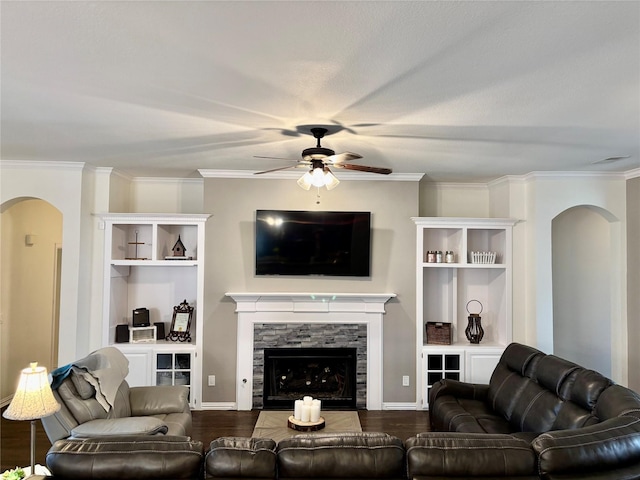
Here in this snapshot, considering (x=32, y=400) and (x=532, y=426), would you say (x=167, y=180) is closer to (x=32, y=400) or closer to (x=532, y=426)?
(x=32, y=400)

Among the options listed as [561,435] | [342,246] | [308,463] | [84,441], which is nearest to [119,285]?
[342,246]

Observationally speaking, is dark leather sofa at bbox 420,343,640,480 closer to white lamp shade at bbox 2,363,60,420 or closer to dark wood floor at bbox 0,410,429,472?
dark wood floor at bbox 0,410,429,472

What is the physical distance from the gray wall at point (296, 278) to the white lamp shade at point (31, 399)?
2.77m

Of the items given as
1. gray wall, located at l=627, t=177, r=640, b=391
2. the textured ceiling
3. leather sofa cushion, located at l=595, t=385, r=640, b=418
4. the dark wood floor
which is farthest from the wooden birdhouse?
gray wall, located at l=627, t=177, r=640, b=391

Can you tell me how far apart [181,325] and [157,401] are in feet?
5.05

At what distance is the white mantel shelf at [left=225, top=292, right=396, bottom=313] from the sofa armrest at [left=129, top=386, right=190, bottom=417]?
1.41m

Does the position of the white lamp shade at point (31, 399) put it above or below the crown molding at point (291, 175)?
below

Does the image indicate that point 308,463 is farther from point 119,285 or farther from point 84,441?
point 119,285

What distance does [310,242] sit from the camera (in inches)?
201

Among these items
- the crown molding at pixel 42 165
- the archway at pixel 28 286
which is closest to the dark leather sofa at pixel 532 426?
the crown molding at pixel 42 165

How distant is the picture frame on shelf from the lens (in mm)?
5211

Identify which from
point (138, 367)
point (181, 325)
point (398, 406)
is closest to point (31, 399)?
point (138, 367)

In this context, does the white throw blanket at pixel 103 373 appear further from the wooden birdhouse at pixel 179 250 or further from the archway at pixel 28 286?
the archway at pixel 28 286

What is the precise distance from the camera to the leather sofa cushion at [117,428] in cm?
279
